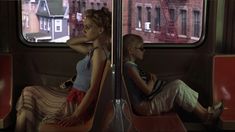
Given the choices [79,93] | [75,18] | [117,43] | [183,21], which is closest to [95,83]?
[79,93]

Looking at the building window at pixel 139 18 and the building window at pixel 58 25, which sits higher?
the building window at pixel 139 18

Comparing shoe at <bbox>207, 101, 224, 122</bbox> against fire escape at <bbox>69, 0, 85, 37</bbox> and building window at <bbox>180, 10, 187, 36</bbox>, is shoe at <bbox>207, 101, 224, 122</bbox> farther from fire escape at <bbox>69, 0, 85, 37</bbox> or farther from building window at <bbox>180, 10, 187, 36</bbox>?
fire escape at <bbox>69, 0, 85, 37</bbox>

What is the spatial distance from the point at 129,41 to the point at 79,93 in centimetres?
42

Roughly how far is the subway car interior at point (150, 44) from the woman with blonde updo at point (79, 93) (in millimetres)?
92

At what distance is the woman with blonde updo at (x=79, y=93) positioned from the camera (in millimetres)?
2352

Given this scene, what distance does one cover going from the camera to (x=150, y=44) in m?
2.65

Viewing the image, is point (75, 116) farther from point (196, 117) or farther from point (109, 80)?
point (196, 117)

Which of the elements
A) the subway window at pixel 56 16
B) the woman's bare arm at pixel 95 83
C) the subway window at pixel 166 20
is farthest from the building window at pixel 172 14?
the woman's bare arm at pixel 95 83

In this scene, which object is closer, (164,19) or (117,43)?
(117,43)

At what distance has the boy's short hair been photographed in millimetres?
2480

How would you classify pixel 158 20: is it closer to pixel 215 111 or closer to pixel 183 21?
pixel 183 21

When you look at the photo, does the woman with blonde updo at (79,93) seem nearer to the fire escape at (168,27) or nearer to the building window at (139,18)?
the building window at (139,18)

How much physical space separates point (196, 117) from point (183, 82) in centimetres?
23

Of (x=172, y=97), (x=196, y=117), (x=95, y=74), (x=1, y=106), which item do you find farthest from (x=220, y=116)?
(x=1, y=106)
